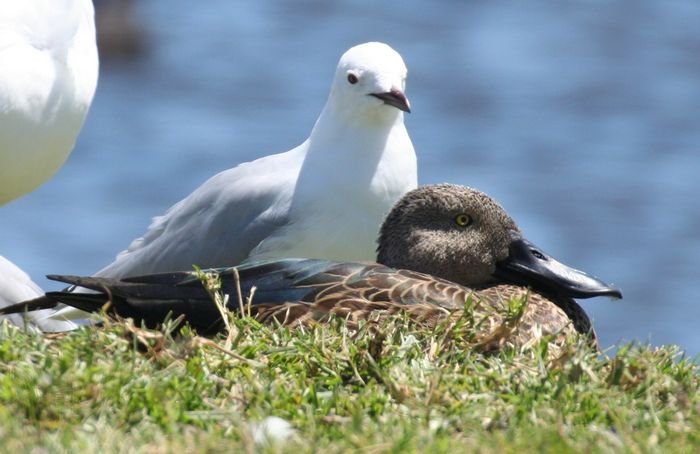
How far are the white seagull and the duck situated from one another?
1216mm

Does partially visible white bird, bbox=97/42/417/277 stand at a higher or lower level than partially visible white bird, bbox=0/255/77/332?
higher

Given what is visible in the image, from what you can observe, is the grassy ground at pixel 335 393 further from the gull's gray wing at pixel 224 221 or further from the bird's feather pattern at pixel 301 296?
the gull's gray wing at pixel 224 221

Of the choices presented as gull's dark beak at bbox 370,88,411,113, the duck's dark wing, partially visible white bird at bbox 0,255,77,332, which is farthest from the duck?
partially visible white bird at bbox 0,255,77,332

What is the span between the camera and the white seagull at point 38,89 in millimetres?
6434

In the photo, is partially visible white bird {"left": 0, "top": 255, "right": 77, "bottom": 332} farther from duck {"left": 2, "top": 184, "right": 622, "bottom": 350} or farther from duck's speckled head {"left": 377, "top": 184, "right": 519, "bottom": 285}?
duck's speckled head {"left": 377, "top": 184, "right": 519, "bottom": 285}

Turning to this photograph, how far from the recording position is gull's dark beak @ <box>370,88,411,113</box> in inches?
292

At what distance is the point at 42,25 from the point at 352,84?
5.43 ft

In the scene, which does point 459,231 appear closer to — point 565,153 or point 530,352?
point 530,352

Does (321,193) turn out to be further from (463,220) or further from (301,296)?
(301,296)

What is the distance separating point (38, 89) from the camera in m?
6.49

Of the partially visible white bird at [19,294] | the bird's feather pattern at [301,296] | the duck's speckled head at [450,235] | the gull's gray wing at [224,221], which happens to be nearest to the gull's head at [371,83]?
the gull's gray wing at [224,221]

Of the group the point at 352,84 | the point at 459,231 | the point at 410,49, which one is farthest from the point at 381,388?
the point at 410,49

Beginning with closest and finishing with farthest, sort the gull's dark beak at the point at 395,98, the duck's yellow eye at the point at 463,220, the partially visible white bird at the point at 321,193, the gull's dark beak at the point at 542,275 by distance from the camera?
the gull's dark beak at the point at 542,275 < the duck's yellow eye at the point at 463,220 < the partially visible white bird at the point at 321,193 < the gull's dark beak at the point at 395,98

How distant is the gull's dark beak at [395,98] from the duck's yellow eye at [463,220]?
3.74ft
